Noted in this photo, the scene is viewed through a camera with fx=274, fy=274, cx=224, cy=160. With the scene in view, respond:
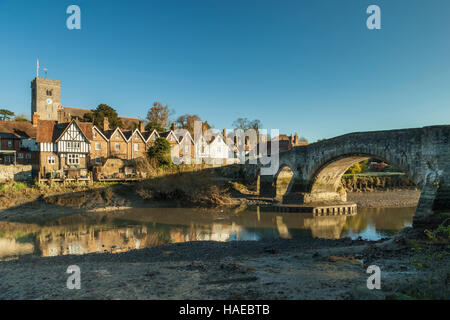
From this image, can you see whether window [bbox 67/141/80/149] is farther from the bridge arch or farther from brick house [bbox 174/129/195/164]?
the bridge arch

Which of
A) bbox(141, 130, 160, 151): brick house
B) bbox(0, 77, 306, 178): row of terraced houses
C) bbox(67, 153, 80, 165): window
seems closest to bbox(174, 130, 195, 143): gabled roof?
bbox(0, 77, 306, 178): row of terraced houses

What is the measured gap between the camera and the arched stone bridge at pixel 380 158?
554 inches

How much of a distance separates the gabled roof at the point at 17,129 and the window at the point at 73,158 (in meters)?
10.0

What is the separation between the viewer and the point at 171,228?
66.1 ft

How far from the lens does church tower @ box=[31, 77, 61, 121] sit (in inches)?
2340

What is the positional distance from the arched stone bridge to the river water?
4.15 meters

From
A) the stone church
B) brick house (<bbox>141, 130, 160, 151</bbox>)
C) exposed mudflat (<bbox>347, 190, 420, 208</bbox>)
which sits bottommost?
exposed mudflat (<bbox>347, 190, 420, 208</bbox>)

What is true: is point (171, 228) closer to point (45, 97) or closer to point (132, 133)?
point (132, 133)

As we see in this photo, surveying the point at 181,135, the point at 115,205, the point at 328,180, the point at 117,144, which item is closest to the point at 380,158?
the point at 328,180

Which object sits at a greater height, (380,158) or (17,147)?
(17,147)

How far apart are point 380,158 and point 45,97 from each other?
66.7 meters

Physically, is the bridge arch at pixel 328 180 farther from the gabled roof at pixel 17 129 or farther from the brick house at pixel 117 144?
the gabled roof at pixel 17 129

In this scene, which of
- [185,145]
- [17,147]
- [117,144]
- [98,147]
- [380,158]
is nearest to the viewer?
[380,158]
